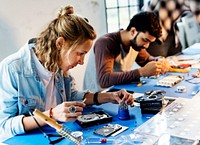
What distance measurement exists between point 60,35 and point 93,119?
427mm

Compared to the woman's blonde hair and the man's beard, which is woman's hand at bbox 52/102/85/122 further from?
the man's beard

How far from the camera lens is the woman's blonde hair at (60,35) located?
1.34 meters

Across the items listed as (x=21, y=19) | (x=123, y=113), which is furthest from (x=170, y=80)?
(x=21, y=19)

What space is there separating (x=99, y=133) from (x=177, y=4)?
2.34 metres

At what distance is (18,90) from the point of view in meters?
1.34

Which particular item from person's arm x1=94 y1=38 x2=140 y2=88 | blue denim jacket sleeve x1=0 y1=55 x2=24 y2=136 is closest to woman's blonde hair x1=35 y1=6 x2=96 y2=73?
blue denim jacket sleeve x1=0 y1=55 x2=24 y2=136

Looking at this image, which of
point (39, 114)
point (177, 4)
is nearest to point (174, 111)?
point (39, 114)

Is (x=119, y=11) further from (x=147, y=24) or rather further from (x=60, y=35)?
(x=60, y=35)

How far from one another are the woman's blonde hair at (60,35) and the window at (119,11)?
80.0 inches

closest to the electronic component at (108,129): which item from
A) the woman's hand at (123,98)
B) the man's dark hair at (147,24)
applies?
the woman's hand at (123,98)

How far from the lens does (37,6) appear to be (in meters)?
Answer: 2.38

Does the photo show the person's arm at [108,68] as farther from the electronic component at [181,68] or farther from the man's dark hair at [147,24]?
the electronic component at [181,68]

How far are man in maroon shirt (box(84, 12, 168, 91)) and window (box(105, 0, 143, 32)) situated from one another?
1.18m

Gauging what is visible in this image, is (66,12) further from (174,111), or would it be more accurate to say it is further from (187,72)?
(187,72)
